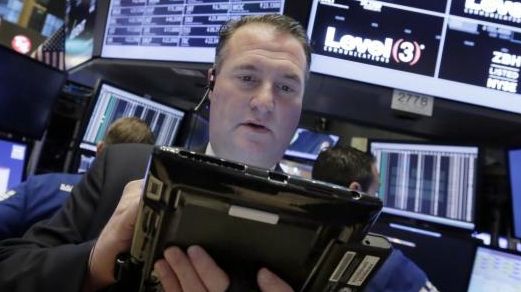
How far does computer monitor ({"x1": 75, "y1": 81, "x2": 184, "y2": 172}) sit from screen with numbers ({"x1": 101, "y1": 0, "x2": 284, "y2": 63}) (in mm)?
202

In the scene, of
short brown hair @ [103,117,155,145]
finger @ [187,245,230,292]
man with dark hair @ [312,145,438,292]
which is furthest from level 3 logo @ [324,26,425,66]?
finger @ [187,245,230,292]

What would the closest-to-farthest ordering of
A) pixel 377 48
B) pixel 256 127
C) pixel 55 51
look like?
pixel 256 127 < pixel 377 48 < pixel 55 51

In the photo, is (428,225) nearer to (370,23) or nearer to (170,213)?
(370,23)

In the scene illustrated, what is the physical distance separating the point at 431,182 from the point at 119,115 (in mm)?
1433

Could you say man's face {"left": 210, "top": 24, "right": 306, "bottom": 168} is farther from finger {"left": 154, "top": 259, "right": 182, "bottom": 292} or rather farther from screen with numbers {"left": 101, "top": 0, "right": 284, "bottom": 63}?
screen with numbers {"left": 101, "top": 0, "right": 284, "bottom": 63}

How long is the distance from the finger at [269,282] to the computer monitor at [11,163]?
1959 millimetres

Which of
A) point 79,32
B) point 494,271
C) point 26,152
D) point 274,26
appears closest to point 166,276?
point 274,26

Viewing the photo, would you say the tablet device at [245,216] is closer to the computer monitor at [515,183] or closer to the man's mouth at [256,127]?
the man's mouth at [256,127]

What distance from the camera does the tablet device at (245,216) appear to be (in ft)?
1.73

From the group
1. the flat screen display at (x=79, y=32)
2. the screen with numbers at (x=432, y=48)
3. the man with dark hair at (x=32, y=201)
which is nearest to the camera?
the screen with numbers at (x=432, y=48)

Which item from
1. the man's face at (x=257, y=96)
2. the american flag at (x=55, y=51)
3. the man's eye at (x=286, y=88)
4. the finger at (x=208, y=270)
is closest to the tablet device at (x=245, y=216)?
the finger at (x=208, y=270)

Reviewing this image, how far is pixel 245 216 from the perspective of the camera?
1.80 feet

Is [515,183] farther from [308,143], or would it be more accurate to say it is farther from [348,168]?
[308,143]

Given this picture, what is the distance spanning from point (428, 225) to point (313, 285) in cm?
146
